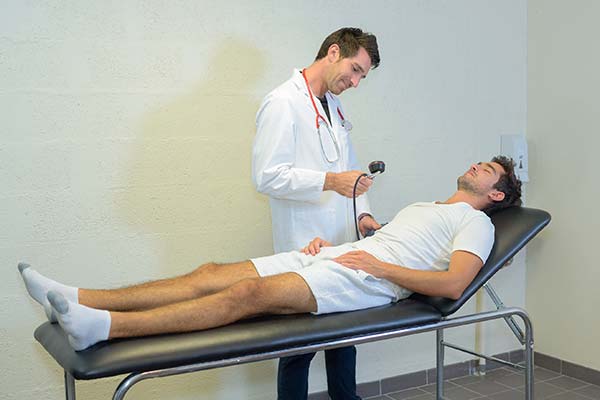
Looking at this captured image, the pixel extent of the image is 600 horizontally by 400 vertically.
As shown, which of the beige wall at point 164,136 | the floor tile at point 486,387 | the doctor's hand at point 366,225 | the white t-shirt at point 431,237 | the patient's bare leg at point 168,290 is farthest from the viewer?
the floor tile at point 486,387

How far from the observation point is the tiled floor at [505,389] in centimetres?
279

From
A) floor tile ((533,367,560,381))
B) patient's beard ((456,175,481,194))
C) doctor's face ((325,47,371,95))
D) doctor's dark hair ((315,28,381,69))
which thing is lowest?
floor tile ((533,367,560,381))

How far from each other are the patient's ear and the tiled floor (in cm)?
104

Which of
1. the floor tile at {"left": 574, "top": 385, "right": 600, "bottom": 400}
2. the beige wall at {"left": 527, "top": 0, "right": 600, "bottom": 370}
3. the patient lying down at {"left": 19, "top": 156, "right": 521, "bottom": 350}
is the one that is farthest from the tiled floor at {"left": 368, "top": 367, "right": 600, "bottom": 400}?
the patient lying down at {"left": 19, "top": 156, "right": 521, "bottom": 350}

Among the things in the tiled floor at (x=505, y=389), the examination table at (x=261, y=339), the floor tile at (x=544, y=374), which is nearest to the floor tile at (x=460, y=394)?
the tiled floor at (x=505, y=389)

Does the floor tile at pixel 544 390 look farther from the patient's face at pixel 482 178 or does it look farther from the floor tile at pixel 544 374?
the patient's face at pixel 482 178

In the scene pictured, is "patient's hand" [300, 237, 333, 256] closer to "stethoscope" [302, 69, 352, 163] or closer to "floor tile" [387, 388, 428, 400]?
"stethoscope" [302, 69, 352, 163]

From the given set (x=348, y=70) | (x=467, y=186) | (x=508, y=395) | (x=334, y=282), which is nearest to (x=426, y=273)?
(x=334, y=282)

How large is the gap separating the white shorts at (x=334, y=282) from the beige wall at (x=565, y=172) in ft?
4.55

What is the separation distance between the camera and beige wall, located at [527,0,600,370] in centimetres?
289

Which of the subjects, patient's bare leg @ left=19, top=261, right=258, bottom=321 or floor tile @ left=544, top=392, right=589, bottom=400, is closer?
patient's bare leg @ left=19, top=261, right=258, bottom=321

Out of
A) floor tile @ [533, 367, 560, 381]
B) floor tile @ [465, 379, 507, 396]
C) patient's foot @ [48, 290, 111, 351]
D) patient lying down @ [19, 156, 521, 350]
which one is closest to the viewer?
patient's foot @ [48, 290, 111, 351]

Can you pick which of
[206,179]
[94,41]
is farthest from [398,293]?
[94,41]

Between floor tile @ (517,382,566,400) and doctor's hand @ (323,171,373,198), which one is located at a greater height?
doctor's hand @ (323,171,373,198)
